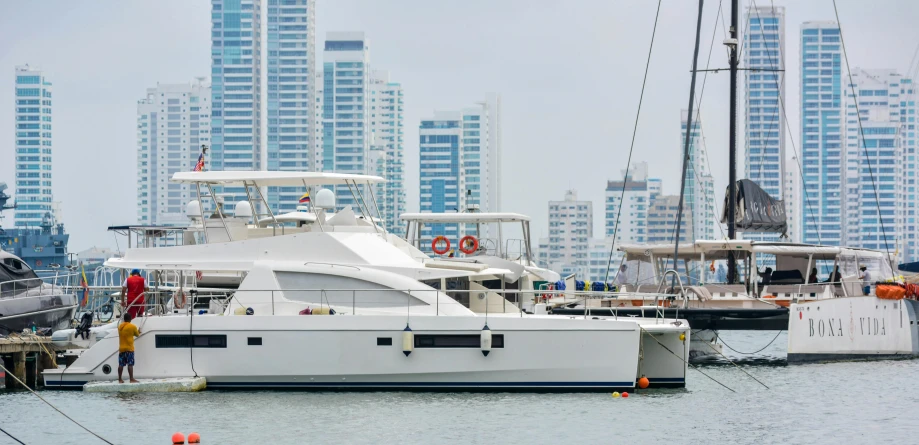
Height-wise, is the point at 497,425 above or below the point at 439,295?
below

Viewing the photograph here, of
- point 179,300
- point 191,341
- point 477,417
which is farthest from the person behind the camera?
point 179,300

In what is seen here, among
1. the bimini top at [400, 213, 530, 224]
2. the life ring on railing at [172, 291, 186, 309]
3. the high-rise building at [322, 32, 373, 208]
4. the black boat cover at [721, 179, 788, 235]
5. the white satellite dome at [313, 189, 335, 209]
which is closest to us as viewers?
the life ring on railing at [172, 291, 186, 309]

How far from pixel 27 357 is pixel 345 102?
15204cm

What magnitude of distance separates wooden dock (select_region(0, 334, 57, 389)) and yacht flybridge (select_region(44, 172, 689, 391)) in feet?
4.12

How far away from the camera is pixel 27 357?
83.3ft

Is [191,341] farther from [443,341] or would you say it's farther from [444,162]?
[444,162]

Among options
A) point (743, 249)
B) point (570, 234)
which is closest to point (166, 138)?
point (570, 234)

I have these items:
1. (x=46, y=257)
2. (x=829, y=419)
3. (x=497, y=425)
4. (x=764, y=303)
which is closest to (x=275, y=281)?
(x=497, y=425)

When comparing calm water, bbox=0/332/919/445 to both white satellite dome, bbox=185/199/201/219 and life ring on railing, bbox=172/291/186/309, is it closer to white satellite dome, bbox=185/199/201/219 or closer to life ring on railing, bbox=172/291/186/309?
life ring on railing, bbox=172/291/186/309

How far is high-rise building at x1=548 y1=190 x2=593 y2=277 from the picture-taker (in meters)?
171

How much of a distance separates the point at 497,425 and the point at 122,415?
5.77m

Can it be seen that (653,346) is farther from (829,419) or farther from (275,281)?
(275,281)

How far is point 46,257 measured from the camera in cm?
7431

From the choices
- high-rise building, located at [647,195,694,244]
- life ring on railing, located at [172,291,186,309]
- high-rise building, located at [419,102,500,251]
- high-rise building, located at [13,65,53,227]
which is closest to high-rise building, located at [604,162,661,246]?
high-rise building, located at [647,195,694,244]
